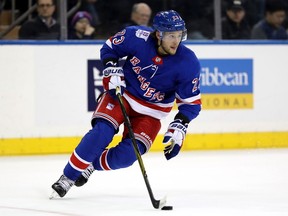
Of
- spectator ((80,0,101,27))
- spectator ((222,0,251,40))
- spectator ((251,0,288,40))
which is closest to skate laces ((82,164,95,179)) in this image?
spectator ((80,0,101,27))

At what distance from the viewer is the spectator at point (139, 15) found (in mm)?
8195

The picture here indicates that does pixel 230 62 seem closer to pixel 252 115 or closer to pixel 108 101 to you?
pixel 252 115

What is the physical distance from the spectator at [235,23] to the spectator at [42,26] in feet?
5.31

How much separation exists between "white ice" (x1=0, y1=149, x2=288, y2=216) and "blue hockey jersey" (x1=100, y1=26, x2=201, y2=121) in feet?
1.77

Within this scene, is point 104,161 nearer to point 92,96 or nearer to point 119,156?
point 119,156

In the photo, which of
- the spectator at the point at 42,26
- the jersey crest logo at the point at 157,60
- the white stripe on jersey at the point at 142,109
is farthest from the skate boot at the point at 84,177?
the spectator at the point at 42,26

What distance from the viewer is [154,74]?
208 inches

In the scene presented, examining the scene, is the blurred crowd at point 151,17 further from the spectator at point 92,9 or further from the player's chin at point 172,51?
the player's chin at point 172,51

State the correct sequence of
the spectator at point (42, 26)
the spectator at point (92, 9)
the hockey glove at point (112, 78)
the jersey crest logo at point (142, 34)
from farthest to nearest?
1. the spectator at point (92, 9)
2. the spectator at point (42, 26)
3. the jersey crest logo at point (142, 34)
4. the hockey glove at point (112, 78)

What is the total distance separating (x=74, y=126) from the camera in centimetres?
782

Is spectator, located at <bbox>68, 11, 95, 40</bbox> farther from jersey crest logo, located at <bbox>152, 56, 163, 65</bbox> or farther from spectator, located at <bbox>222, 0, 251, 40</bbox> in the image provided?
jersey crest logo, located at <bbox>152, 56, 163, 65</bbox>

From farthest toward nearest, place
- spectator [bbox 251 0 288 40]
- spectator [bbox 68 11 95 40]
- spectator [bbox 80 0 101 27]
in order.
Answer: spectator [bbox 251 0 288 40] → spectator [bbox 80 0 101 27] → spectator [bbox 68 11 95 40]

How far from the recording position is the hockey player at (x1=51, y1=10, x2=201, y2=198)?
16.8 feet

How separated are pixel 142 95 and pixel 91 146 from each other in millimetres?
504
